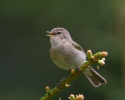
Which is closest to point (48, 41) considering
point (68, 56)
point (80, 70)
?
point (68, 56)

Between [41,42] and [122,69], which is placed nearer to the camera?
[122,69]

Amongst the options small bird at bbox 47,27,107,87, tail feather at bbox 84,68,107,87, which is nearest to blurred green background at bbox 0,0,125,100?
tail feather at bbox 84,68,107,87

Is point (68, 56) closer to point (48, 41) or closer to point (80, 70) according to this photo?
point (80, 70)

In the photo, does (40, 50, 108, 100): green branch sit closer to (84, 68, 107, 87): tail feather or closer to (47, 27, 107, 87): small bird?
(47, 27, 107, 87): small bird

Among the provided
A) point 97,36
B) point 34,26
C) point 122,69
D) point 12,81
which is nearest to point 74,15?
point 34,26

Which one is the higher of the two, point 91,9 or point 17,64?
point 91,9

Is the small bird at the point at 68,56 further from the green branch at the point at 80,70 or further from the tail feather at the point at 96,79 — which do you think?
the green branch at the point at 80,70

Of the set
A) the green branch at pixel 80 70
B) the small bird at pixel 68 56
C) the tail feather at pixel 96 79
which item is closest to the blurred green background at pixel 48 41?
the tail feather at pixel 96 79

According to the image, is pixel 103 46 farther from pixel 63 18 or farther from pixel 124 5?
pixel 63 18
